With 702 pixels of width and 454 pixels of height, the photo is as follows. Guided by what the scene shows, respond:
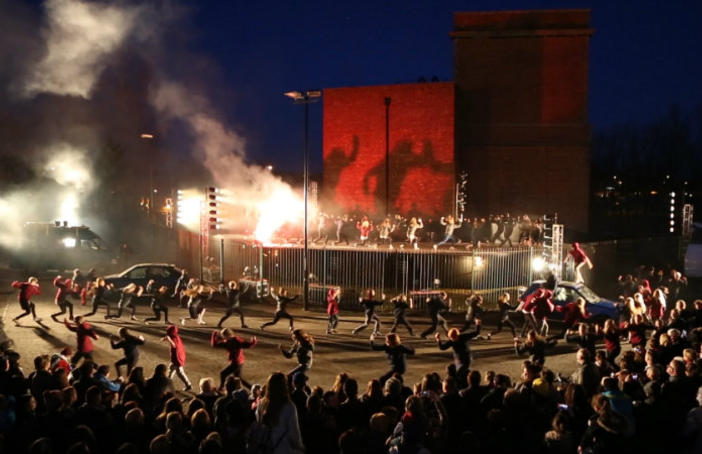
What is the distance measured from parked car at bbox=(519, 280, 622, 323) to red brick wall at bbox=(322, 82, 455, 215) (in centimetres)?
1633

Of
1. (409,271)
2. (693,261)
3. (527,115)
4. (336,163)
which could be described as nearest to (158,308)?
(409,271)

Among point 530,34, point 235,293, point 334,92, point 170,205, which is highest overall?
point 530,34

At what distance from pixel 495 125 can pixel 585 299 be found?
1936 centimetres

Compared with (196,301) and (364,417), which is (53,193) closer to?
(196,301)

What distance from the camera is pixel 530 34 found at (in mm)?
33375

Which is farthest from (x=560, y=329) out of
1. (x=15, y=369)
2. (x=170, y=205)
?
(x=170, y=205)

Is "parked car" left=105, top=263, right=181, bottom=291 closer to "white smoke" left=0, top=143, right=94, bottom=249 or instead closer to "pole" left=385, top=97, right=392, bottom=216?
"pole" left=385, top=97, right=392, bottom=216

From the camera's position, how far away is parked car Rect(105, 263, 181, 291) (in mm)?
19672

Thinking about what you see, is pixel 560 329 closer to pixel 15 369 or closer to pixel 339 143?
pixel 15 369

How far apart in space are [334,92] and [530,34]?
1134 centimetres

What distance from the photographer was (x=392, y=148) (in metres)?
33.9

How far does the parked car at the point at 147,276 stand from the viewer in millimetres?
19672

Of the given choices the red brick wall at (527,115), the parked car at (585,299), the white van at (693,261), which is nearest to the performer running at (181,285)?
the parked car at (585,299)

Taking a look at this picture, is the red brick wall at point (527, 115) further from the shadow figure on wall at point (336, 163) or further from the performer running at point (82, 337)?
the performer running at point (82, 337)
